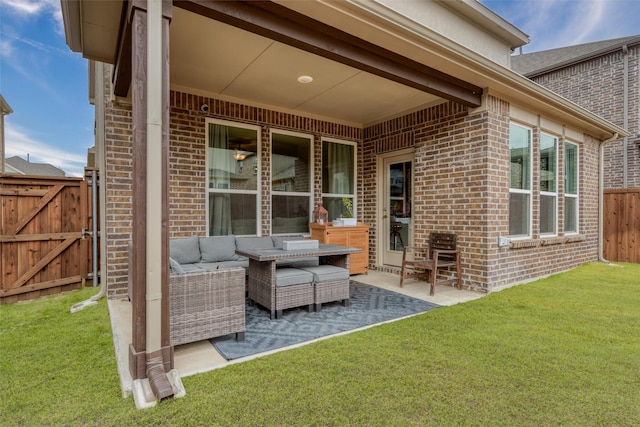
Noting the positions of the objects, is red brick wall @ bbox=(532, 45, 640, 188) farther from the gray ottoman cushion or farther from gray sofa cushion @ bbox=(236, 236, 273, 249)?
gray sofa cushion @ bbox=(236, 236, 273, 249)

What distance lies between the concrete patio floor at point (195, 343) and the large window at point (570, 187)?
11.5ft

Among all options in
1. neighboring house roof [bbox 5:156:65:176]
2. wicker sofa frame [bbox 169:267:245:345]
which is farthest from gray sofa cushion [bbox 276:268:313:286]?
neighboring house roof [bbox 5:156:65:176]

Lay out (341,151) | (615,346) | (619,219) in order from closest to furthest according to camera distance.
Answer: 1. (615,346)
2. (341,151)
3. (619,219)

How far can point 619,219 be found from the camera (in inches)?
295

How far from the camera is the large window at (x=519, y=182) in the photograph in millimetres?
5133

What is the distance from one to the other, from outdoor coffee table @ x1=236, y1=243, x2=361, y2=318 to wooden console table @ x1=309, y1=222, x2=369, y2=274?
5.41ft

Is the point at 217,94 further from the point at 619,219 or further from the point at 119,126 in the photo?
the point at 619,219

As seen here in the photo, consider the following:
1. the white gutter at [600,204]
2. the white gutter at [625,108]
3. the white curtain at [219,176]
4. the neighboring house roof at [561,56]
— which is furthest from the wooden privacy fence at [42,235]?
the neighboring house roof at [561,56]

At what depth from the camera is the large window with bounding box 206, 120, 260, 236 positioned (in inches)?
203

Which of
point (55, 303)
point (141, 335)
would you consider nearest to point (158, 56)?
point (141, 335)

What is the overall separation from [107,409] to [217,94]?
4389 mm

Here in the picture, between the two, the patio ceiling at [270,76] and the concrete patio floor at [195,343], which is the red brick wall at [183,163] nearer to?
the patio ceiling at [270,76]

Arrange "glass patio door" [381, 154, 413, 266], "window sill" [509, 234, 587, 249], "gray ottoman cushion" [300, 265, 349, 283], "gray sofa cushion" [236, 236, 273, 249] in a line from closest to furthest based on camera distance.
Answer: "gray ottoman cushion" [300, 265, 349, 283] → "gray sofa cushion" [236, 236, 273, 249] → "window sill" [509, 234, 587, 249] → "glass patio door" [381, 154, 413, 266]

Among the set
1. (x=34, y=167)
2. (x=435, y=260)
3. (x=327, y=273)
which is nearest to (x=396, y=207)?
(x=435, y=260)
